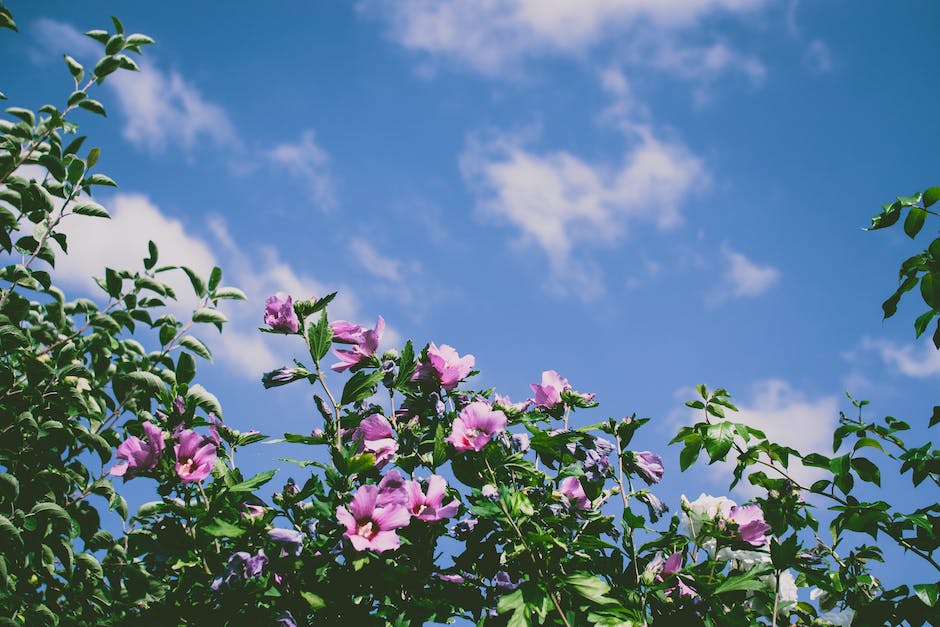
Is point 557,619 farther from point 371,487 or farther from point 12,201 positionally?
point 12,201

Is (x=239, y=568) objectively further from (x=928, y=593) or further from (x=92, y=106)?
(x=92, y=106)

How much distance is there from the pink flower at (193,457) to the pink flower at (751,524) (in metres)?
1.50

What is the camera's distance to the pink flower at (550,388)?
2.03 metres

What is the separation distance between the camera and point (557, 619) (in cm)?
161

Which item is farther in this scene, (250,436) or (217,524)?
(250,436)

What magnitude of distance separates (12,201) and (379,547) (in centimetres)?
202

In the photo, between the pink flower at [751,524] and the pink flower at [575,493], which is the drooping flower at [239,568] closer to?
the pink flower at [575,493]

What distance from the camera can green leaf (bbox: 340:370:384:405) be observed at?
1881mm

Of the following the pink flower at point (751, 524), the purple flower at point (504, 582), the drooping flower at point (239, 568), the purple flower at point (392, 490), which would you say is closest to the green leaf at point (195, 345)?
the drooping flower at point (239, 568)

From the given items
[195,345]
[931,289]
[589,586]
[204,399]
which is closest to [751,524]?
[589,586]

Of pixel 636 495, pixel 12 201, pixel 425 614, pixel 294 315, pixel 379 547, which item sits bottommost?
pixel 425 614

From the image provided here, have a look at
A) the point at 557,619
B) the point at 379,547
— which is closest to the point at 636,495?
the point at 557,619

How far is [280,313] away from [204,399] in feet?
1.25

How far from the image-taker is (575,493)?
189 cm
